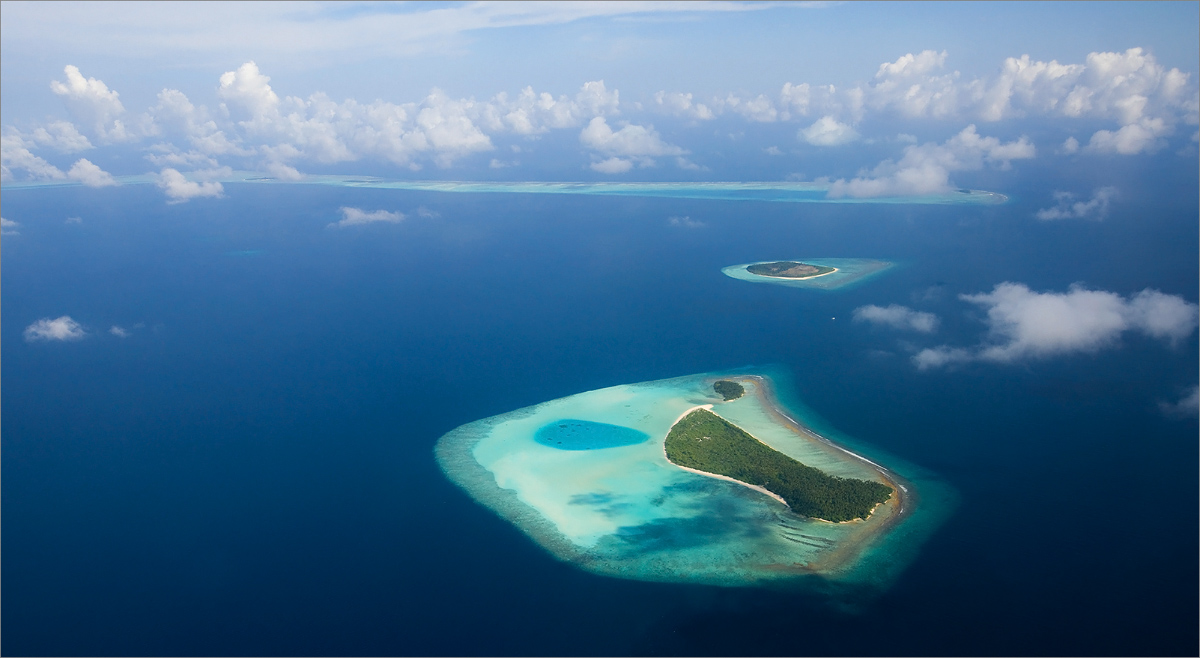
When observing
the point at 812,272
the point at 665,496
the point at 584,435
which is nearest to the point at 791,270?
the point at 812,272

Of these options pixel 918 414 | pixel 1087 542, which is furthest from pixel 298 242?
pixel 1087 542

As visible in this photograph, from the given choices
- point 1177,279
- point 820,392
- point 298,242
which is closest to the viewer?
point 820,392

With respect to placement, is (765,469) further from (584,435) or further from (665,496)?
→ (584,435)

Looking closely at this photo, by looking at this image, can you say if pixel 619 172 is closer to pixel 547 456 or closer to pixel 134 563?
pixel 547 456

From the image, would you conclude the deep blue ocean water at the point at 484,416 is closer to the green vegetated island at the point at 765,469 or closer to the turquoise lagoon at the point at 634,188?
the green vegetated island at the point at 765,469

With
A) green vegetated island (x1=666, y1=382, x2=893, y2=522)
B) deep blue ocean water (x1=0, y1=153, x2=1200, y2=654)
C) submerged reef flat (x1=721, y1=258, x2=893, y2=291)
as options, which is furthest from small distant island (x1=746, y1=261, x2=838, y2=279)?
green vegetated island (x1=666, y1=382, x2=893, y2=522)

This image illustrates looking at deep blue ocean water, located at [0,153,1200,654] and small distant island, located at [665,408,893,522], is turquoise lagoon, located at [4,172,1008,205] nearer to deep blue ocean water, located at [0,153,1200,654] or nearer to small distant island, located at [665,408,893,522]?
deep blue ocean water, located at [0,153,1200,654]
